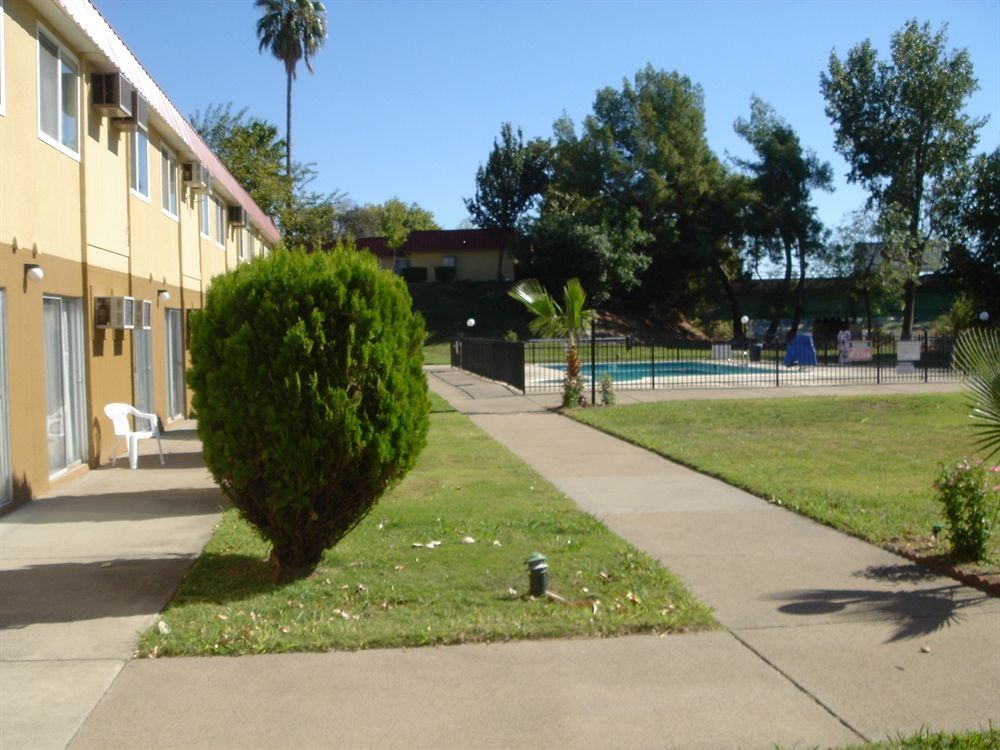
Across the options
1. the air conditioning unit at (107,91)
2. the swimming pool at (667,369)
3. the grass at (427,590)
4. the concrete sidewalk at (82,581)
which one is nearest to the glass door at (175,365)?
the air conditioning unit at (107,91)

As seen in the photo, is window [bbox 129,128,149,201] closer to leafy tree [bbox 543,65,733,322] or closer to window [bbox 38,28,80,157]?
window [bbox 38,28,80,157]

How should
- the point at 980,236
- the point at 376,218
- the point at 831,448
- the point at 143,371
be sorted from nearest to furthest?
the point at 831,448, the point at 143,371, the point at 980,236, the point at 376,218

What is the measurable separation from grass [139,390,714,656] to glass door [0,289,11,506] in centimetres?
213

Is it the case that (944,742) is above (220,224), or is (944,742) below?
below

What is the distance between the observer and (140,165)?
604 inches

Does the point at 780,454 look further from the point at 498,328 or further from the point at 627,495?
the point at 498,328

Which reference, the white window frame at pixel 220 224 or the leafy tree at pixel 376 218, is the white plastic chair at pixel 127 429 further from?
the leafy tree at pixel 376 218

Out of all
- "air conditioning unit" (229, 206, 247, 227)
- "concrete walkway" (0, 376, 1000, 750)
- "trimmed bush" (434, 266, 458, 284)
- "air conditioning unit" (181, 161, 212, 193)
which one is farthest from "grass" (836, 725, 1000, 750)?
"trimmed bush" (434, 266, 458, 284)

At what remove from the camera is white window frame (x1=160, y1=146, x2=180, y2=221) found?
17.0 m

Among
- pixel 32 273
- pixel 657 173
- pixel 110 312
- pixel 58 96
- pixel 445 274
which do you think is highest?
pixel 657 173

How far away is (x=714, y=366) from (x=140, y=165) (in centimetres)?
2337

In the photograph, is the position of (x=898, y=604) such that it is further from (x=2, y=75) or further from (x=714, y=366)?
(x=714, y=366)

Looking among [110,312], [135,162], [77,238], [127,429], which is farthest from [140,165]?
[127,429]

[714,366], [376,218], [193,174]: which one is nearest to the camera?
[193,174]
